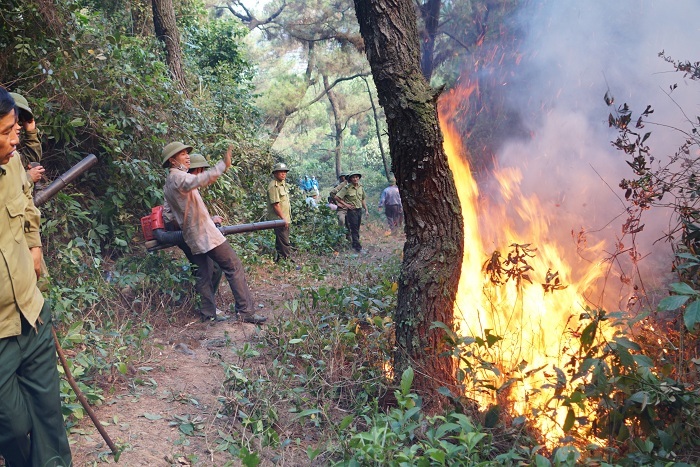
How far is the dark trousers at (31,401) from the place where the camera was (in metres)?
2.92

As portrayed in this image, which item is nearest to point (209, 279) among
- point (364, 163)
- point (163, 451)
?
point (163, 451)

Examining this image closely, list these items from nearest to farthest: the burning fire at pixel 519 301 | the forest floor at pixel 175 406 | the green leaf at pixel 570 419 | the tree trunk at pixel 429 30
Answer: the green leaf at pixel 570 419 < the forest floor at pixel 175 406 < the burning fire at pixel 519 301 < the tree trunk at pixel 429 30

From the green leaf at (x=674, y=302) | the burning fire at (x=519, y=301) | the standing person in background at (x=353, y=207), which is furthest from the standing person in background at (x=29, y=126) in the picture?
the standing person in background at (x=353, y=207)

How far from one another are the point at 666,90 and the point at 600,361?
5.05 meters

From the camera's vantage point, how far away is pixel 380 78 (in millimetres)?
4293

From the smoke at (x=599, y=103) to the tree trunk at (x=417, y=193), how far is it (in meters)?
2.90

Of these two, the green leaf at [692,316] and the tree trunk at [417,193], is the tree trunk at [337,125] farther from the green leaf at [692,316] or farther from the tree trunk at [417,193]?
the green leaf at [692,316]

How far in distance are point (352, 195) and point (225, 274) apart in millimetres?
7639

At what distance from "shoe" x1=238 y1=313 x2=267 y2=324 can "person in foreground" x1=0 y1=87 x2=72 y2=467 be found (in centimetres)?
344

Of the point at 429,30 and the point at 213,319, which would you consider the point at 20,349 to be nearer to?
the point at 213,319

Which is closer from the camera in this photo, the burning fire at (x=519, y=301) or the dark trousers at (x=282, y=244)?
the burning fire at (x=519, y=301)

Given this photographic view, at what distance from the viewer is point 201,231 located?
661 centimetres

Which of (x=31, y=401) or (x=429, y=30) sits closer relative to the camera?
(x=31, y=401)

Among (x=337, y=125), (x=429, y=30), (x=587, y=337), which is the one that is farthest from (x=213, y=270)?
(x=337, y=125)
